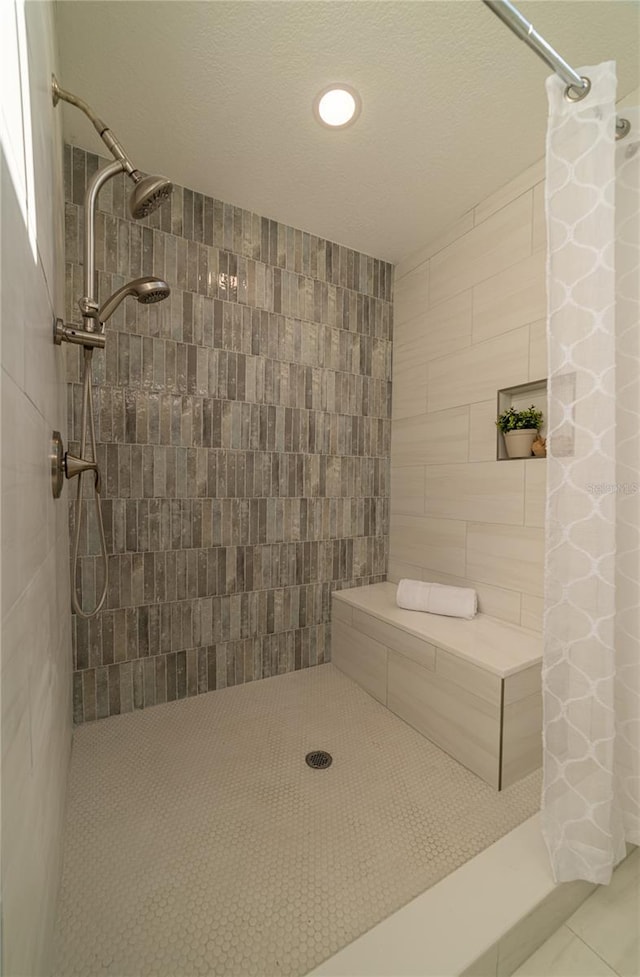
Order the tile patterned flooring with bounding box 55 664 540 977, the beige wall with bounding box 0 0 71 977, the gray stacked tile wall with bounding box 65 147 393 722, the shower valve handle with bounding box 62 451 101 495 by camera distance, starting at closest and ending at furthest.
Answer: the beige wall with bounding box 0 0 71 977 < the tile patterned flooring with bounding box 55 664 540 977 < the shower valve handle with bounding box 62 451 101 495 < the gray stacked tile wall with bounding box 65 147 393 722

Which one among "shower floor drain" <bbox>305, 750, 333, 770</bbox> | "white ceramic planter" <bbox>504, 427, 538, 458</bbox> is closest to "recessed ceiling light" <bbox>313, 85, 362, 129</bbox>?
"white ceramic planter" <bbox>504, 427, 538, 458</bbox>

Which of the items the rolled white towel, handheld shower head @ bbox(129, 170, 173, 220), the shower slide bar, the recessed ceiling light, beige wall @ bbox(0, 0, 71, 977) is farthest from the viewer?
the rolled white towel

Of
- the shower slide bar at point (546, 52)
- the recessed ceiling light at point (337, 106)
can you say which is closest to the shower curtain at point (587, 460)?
the shower slide bar at point (546, 52)

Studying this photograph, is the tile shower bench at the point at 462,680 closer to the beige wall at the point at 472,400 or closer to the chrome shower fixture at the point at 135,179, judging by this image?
the beige wall at the point at 472,400

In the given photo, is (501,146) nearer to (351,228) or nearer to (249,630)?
(351,228)

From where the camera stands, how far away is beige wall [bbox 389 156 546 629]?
70.4 inches

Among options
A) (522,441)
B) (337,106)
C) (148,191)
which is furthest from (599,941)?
(337,106)

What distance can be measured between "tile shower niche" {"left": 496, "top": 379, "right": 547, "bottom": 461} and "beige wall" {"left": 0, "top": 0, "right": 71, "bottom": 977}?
1810mm

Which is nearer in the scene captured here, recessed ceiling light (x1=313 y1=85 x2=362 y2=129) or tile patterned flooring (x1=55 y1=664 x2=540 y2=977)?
tile patterned flooring (x1=55 y1=664 x2=540 y2=977)

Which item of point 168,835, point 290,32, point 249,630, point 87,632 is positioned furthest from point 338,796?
point 290,32

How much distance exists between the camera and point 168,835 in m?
1.21

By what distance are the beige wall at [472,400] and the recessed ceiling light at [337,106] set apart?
0.83m

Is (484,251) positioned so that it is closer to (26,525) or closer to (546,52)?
(546,52)

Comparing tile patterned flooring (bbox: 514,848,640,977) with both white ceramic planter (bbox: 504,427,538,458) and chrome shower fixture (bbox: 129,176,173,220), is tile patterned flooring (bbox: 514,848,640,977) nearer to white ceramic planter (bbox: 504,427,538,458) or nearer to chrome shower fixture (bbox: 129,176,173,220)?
white ceramic planter (bbox: 504,427,538,458)
